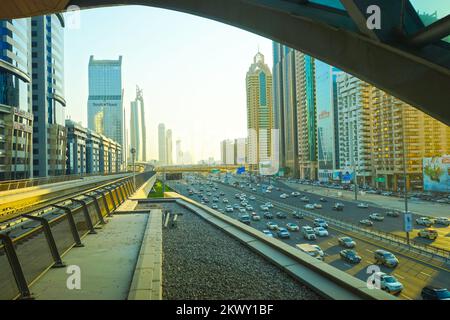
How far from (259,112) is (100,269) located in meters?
148

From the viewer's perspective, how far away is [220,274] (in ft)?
19.3

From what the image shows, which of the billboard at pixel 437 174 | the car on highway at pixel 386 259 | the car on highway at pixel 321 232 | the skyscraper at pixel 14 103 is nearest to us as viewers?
the car on highway at pixel 386 259

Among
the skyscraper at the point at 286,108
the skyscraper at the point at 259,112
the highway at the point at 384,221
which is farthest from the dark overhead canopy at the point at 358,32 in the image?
the skyscraper at the point at 286,108

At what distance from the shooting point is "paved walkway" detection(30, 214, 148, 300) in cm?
491

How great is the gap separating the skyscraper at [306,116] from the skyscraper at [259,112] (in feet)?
47.9

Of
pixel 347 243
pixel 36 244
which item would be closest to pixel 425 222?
pixel 347 243

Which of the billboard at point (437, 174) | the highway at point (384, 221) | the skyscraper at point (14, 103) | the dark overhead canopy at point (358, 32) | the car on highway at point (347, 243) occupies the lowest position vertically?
the highway at point (384, 221)

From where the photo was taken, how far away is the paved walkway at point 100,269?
4910 millimetres

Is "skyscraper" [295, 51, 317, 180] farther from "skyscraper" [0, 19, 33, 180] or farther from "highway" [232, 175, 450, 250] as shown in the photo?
"skyscraper" [0, 19, 33, 180]

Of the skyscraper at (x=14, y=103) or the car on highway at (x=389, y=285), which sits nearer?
the car on highway at (x=389, y=285)

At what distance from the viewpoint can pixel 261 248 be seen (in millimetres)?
7535

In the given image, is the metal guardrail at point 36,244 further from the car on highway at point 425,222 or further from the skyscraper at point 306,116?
the skyscraper at point 306,116
